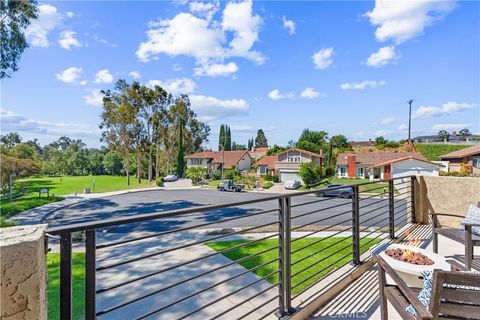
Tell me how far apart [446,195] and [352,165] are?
27.2m

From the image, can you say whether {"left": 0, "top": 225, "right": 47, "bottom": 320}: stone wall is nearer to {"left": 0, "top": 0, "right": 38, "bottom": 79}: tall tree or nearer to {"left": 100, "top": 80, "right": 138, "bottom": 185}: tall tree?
{"left": 0, "top": 0, "right": 38, "bottom": 79}: tall tree

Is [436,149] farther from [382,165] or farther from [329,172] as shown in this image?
[329,172]

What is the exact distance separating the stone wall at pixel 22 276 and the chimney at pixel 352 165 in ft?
109

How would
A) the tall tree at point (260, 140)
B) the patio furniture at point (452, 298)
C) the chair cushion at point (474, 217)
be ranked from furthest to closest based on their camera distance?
1. the tall tree at point (260, 140)
2. the chair cushion at point (474, 217)
3. the patio furniture at point (452, 298)

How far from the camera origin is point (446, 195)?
5484 mm

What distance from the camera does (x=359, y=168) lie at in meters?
31.1

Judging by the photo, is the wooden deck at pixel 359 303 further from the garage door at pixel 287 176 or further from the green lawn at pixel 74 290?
the garage door at pixel 287 176

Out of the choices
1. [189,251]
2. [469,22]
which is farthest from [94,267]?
[469,22]

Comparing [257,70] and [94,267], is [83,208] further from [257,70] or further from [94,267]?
[94,267]

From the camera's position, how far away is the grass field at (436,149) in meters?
34.0

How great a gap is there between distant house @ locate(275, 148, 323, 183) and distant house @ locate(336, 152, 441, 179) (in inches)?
167

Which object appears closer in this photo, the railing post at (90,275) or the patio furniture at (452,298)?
the railing post at (90,275)

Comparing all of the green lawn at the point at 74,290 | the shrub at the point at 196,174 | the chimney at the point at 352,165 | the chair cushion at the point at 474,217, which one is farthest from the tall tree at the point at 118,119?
the chair cushion at the point at 474,217

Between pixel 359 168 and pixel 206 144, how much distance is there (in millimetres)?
29684
